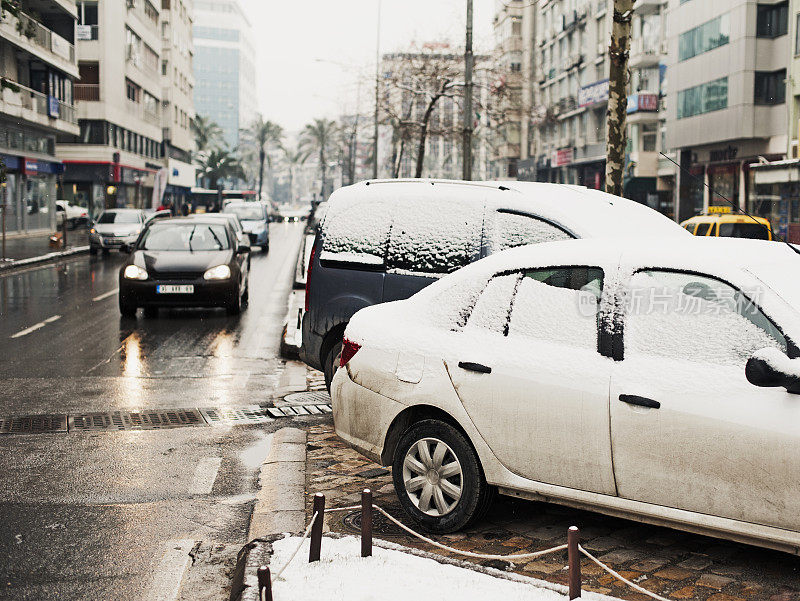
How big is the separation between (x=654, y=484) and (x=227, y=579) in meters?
1.99

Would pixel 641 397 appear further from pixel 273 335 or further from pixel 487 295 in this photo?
pixel 273 335

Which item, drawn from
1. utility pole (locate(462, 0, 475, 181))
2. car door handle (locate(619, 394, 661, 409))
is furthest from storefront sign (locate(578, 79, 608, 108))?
car door handle (locate(619, 394, 661, 409))

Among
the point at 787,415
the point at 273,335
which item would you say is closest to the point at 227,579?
the point at 787,415

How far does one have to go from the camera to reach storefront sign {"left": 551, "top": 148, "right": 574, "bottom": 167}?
217 ft

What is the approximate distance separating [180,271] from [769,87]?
113 feet

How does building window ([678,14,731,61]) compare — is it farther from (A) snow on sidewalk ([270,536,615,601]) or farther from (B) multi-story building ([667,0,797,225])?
(A) snow on sidewalk ([270,536,615,601])

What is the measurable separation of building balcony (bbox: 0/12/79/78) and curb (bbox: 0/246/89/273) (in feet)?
33.6

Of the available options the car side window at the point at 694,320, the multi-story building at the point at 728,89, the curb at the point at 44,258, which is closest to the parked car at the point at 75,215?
the curb at the point at 44,258

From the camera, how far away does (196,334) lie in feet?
44.7

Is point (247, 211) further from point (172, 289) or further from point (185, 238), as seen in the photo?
point (172, 289)

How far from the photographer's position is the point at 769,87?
42.4 m

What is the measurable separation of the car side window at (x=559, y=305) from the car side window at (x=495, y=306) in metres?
0.04

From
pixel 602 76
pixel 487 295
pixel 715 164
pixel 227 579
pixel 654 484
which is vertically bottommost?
pixel 227 579

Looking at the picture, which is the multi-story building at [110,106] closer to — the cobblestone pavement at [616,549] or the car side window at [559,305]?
the cobblestone pavement at [616,549]
